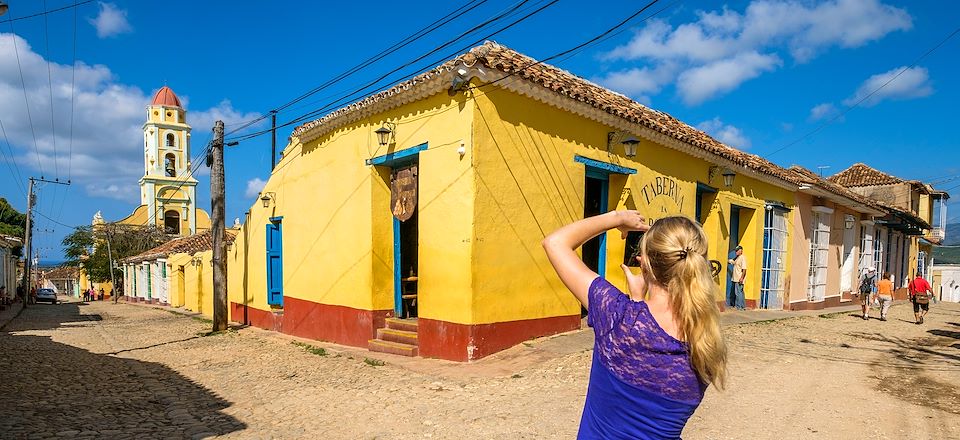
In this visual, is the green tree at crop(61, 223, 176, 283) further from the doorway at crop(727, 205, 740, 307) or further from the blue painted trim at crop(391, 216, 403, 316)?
the doorway at crop(727, 205, 740, 307)

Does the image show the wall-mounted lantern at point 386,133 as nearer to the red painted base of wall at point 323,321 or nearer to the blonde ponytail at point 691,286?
the red painted base of wall at point 323,321

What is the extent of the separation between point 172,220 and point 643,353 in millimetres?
43901

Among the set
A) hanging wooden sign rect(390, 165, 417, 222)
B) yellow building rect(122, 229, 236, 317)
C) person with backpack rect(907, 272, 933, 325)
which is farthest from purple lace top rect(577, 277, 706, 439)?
yellow building rect(122, 229, 236, 317)

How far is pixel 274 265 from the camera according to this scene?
488 inches

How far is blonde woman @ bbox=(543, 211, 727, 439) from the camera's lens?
145 cm

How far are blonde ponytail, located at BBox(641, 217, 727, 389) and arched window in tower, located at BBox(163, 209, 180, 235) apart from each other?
42316 millimetres

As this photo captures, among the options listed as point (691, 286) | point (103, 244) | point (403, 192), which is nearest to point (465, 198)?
point (403, 192)

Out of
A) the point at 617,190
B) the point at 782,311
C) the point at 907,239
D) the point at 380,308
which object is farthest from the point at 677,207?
the point at 907,239

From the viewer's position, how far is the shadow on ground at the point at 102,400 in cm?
498

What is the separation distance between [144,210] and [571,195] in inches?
1481

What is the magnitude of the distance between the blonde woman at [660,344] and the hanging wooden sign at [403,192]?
6.81 m

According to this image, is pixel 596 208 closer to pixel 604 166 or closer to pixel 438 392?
pixel 604 166

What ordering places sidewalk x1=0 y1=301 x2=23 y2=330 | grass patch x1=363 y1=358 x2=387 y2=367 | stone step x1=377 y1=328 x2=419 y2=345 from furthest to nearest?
sidewalk x1=0 y1=301 x2=23 y2=330 < stone step x1=377 y1=328 x2=419 y2=345 < grass patch x1=363 y1=358 x2=387 y2=367

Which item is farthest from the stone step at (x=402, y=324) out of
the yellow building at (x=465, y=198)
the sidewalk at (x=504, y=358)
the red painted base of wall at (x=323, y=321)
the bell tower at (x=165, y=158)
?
the bell tower at (x=165, y=158)
